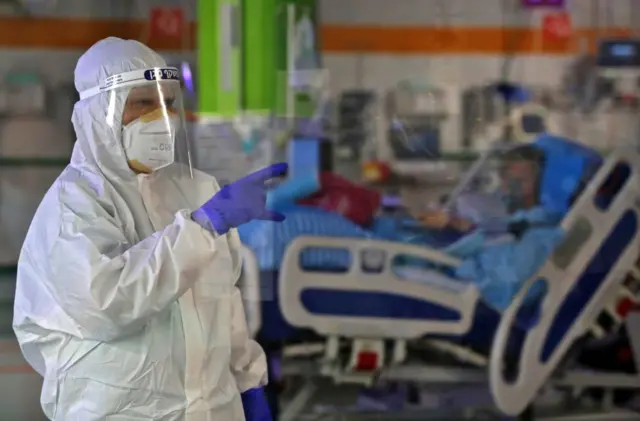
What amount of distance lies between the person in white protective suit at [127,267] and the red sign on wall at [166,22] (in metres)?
0.60

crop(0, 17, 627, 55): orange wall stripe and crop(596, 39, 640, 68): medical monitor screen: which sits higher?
crop(0, 17, 627, 55): orange wall stripe

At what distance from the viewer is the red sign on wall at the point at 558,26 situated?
319 cm

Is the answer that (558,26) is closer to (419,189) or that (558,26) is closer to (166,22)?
(419,189)

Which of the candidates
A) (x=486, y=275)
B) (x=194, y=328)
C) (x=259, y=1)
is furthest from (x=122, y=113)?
(x=486, y=275)

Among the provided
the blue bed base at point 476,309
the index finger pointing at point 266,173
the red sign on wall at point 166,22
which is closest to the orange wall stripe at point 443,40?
the blue bed base at point 476,309

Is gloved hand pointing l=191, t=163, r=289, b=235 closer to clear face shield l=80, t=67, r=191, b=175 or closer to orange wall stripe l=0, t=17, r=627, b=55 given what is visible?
clear face shield l=80, t=67, r=191, b=175

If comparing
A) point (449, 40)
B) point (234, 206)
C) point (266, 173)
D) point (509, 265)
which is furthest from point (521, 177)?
point (234, 206)

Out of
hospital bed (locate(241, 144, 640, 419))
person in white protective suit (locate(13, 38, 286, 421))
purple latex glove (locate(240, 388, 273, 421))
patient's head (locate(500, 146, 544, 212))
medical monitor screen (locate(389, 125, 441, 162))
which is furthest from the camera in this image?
medical monitor screen (locate(389, 125, 441, 162))

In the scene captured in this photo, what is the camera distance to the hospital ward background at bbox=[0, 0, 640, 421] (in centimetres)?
218

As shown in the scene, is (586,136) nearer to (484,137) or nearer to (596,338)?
(484,137)

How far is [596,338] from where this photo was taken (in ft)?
9.91

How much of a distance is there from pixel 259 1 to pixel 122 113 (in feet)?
3.93

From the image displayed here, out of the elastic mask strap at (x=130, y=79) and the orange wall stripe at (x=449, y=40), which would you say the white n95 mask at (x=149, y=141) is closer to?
the elastic mask strap at (x=130, y=79)

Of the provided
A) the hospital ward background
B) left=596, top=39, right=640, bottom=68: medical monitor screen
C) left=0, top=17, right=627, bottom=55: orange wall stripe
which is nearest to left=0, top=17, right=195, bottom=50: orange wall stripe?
the hospital ward background
